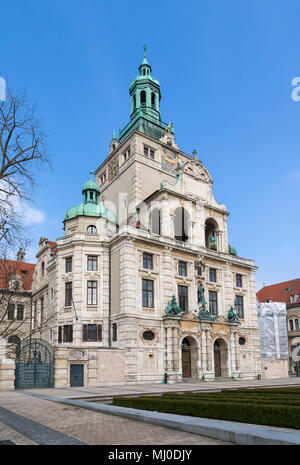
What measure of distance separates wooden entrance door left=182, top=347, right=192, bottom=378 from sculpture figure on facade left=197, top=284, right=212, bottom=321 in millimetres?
3810

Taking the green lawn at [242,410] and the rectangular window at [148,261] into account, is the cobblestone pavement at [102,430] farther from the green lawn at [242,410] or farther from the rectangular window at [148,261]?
the rectangular window at [148,261]

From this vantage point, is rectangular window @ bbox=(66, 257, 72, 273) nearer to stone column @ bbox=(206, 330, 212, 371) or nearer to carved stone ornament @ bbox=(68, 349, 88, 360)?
carved stone ornament @ bbox=(68, 349, 88, 360)

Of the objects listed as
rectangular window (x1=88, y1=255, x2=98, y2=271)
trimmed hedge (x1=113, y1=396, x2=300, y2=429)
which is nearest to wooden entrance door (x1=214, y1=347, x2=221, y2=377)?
rectangular window (x1=88, y1=255, x2=98, y2=271)

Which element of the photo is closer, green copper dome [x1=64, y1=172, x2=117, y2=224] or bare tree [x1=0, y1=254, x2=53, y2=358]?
bare tree [x1=0, y1=254, x2=53, y2=358]

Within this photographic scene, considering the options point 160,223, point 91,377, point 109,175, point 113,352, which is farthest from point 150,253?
point 109,175

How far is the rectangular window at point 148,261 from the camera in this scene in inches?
1649

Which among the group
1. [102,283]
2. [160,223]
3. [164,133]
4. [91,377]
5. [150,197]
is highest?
[164,133]

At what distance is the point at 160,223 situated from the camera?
46.5 metres

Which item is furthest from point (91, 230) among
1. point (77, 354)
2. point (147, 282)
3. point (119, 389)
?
point (119, 389)

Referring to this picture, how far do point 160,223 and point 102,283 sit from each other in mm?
9787

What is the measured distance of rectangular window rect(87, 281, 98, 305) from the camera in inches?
1629

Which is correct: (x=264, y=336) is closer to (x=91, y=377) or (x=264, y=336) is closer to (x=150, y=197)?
(x=150, y=197)

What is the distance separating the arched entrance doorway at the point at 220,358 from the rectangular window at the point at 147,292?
1038 centimetres

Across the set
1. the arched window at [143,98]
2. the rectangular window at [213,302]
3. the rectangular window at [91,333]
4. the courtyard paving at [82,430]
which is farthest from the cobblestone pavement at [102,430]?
the arched window at [143,98]
